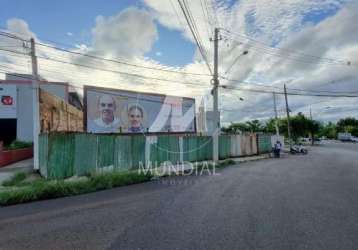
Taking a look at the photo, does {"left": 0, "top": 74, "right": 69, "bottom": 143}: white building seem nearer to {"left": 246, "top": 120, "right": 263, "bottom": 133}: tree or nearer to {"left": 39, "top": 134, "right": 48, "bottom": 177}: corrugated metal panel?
{"left": 39, "top": 134, "right": 48, "bottom": 177}: corrugated metal panel

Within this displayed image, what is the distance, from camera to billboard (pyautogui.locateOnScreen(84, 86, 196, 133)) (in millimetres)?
25156

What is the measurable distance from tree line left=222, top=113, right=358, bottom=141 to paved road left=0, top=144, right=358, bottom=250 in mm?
30595

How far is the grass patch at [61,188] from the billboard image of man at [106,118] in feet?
50.5

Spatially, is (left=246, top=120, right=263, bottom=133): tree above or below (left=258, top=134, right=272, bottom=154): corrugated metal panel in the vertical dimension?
above

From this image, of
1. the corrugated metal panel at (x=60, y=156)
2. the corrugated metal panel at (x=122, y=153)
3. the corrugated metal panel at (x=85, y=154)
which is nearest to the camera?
the corrugated metal panel at (x=60, y=156)

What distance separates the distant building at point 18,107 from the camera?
79.4 feet

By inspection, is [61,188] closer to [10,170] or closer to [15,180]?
[15,180]

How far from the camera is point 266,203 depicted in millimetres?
6691

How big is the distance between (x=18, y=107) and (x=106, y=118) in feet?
27.6

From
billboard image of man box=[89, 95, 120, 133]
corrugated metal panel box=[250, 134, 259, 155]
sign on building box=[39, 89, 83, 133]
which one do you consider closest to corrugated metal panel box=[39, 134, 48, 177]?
sign on building box=[39, 89, 83, 133]

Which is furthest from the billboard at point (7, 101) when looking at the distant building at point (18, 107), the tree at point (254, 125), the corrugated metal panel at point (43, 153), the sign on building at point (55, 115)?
the tree at point (254, 125)

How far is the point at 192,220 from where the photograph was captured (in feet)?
17.7

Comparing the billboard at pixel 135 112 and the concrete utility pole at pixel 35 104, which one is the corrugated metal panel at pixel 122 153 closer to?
the concrete utility pole at pixel 35 104

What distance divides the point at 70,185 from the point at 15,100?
20.0 meters
